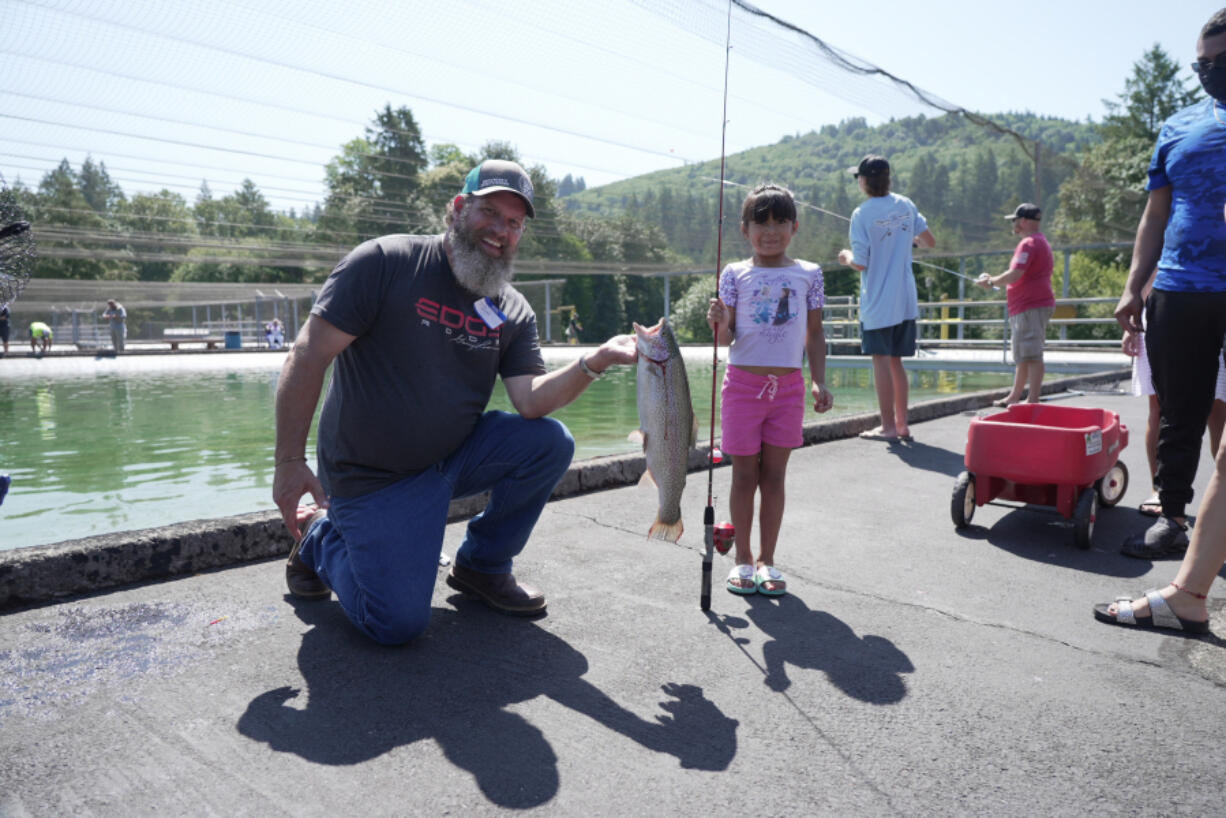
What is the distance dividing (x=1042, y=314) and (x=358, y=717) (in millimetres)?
7841

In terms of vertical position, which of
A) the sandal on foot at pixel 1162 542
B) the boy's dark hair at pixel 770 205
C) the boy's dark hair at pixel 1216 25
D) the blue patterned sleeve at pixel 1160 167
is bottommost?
the sandal on foot at pixel 1162 542

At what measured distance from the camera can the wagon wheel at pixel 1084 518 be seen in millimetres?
3918

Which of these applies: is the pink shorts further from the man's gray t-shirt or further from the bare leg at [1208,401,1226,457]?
the bare leg at [1208,401,1226,457]

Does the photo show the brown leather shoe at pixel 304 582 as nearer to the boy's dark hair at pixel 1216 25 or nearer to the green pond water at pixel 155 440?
the green pond water at pixel 155 440

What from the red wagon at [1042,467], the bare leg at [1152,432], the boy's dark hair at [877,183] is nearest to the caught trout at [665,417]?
the red wagon at [1042,467]

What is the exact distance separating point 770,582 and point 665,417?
3.24ft

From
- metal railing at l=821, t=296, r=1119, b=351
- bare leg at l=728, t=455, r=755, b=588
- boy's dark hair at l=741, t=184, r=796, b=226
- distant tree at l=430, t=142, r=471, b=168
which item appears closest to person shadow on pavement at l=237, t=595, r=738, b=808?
bare leg at l=728, t=455, r=755, b=588

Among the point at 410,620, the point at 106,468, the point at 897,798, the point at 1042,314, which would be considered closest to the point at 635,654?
the point at 410,620

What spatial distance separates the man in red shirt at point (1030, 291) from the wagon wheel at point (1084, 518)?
447 centimetres

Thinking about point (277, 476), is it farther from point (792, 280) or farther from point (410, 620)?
point (792, 280)

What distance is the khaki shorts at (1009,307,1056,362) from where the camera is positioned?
26.2 ft

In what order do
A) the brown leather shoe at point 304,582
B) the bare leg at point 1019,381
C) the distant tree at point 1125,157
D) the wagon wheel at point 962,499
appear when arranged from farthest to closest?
1. the distant tree at point 1125,157
2. the bare leg at point 1019,381
3. the wagon wheel at point 962,499
4. the brown leather shoe at point 304,582

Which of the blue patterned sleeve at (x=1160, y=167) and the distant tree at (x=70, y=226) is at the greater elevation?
the distant tree at (x=70, y=226)

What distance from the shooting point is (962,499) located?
4.29 meters
